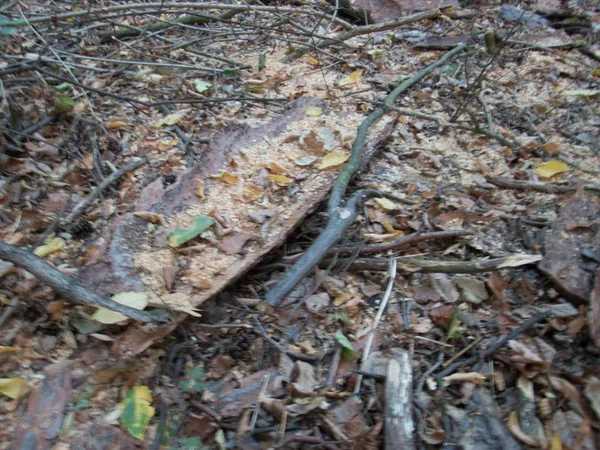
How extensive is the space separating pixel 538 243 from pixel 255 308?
1127 millimetres

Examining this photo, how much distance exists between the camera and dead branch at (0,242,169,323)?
1.57 meters

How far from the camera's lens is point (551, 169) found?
7.52ft

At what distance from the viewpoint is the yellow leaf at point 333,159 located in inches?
90.6

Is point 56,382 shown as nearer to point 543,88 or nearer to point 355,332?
point 355,332

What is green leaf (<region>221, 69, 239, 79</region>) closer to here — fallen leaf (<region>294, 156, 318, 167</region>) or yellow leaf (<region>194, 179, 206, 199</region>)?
fallen leaf (<region>294, 156, 318, 167</region>)

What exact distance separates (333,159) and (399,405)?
122 cm

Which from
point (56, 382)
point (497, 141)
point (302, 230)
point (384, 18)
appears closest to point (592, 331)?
point (302, 230)

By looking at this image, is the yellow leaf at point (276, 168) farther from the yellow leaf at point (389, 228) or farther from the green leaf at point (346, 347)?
the green leaf at point (346, 347)

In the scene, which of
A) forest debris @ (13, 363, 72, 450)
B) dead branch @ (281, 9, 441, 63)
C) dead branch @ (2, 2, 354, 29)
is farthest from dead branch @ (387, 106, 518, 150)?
forest debris @ (13, 363, 72, 450)

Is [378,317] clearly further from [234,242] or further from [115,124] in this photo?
[115,124]

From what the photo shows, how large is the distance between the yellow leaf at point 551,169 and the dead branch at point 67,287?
178cm

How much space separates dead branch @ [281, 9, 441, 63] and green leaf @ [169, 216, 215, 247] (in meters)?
1.81

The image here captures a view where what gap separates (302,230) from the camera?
2.03 metres

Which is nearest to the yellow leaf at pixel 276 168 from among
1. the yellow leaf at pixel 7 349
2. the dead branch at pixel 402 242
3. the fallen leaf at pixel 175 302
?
the dead branch at pixel 402 242
